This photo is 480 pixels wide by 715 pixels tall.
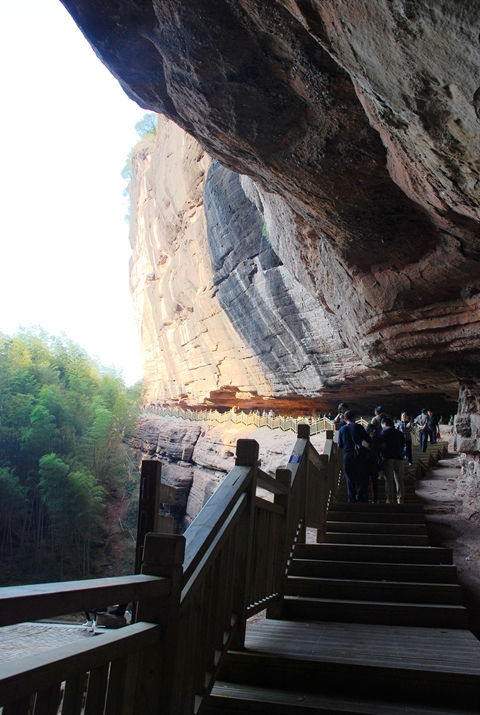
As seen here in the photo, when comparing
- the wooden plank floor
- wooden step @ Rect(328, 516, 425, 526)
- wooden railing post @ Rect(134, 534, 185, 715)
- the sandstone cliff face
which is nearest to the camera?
wooden railing post @ Rect(134, 534, 185, 715)

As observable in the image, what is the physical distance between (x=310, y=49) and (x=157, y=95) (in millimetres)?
2864

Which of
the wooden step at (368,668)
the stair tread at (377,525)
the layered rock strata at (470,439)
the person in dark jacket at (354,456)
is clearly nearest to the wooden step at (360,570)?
the stair tread at (377,525)

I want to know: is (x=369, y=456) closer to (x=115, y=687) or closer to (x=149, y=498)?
(x=149, y=498)

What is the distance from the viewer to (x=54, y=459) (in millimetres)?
21156

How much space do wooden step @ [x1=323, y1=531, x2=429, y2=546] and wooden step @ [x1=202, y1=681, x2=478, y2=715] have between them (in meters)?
2.96

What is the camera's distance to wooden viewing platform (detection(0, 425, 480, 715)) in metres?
1.52

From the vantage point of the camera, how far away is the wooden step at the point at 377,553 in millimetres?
5125

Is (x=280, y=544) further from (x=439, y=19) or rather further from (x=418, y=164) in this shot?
(x=439, y=19)

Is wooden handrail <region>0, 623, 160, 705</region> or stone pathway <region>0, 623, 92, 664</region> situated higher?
wooden handrail <region>0, 623, 160, 705</region>

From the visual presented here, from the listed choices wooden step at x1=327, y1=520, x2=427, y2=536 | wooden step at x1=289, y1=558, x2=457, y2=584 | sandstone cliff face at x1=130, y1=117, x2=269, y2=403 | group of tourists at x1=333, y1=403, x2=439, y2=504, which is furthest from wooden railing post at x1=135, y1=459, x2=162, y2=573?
sandstone cliff face at x1=130, y1=117, x2=269, y2=403

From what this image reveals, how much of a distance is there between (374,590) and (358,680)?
1622mm

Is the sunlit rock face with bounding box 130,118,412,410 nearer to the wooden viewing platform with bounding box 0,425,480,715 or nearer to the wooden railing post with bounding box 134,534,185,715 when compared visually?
the wooden viewing platform with bounding box 0,425,480,715

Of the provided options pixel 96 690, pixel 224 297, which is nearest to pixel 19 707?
pixel 96 690

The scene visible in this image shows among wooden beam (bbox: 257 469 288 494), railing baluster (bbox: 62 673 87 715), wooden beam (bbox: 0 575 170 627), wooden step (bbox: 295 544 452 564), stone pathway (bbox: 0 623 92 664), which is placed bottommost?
stone pathway (bbox: 0 623 92 664)
